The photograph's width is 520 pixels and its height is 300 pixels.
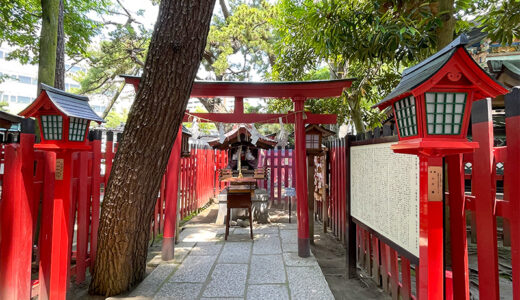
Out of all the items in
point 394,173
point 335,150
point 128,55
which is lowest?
point 394,173

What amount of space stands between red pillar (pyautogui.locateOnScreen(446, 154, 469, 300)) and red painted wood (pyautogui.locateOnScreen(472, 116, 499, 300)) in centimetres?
15

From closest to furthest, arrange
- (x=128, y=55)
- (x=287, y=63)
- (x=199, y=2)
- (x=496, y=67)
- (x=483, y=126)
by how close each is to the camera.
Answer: (x=483, y=126) → (x=199, y=2) → (x=496, y=67) → (x=287, y=63) → (x=128, y=55)

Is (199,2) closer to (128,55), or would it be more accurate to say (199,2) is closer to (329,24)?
(329,24)

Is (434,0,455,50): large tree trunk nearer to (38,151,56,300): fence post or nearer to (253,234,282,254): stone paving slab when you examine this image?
(253,234,282,254): stone paving slab

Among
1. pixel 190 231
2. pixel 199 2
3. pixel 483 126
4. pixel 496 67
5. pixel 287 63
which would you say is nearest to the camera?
pixel 483 126

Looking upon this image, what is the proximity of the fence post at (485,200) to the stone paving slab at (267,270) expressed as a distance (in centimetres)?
249

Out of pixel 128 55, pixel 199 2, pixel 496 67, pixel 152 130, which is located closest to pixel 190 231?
pixel 152 130

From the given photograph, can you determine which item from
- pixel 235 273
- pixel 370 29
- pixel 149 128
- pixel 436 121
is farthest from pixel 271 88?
pixel 436 121

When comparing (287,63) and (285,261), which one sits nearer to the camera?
(285,261)

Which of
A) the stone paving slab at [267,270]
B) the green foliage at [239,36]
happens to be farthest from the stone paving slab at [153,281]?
the green foliage at [239,36]

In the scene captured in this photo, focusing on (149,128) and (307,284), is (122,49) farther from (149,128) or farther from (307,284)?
(307,284)

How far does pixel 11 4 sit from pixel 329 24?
286 inches

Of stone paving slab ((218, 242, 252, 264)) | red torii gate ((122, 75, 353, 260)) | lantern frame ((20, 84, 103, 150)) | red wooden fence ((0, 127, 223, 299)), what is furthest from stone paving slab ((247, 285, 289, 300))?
lantern frame ((20, 84, 103, 150))

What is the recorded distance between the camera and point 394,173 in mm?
2736
